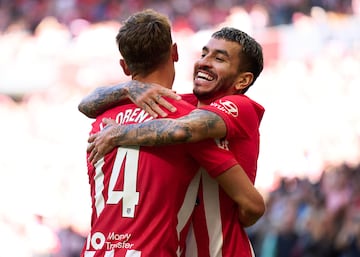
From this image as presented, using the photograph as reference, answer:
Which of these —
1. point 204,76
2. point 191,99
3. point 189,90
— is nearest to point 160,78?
point 204,76

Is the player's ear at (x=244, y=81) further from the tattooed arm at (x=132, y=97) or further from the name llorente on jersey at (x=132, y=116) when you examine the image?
the name llorente on jersey at (x=132, y=116)

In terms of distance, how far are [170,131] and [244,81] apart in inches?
24.6

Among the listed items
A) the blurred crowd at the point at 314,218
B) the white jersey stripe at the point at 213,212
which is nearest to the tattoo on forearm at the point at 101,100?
the white jersey stripe at the point at 213,212

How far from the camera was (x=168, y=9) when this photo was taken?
13.5m

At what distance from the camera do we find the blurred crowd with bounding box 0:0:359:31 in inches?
462

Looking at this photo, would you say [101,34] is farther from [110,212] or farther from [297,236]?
[110,212]

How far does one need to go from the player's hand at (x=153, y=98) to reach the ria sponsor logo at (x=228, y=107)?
0.60 feet

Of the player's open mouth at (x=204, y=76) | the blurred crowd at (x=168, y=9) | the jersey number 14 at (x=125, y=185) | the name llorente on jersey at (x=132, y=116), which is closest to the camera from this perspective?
the jersey number 14 at (x=125, y=185)

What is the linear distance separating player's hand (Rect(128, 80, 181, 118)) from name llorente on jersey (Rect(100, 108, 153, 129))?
3 centimetres

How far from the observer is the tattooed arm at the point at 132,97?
452 cm

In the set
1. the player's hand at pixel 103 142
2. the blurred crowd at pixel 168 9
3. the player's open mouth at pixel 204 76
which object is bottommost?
the player's hand at pixel 103 142

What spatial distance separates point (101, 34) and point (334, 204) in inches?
184

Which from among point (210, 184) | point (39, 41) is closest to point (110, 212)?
point (210, 184)

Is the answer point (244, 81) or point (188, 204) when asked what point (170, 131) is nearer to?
point (188, 204)
